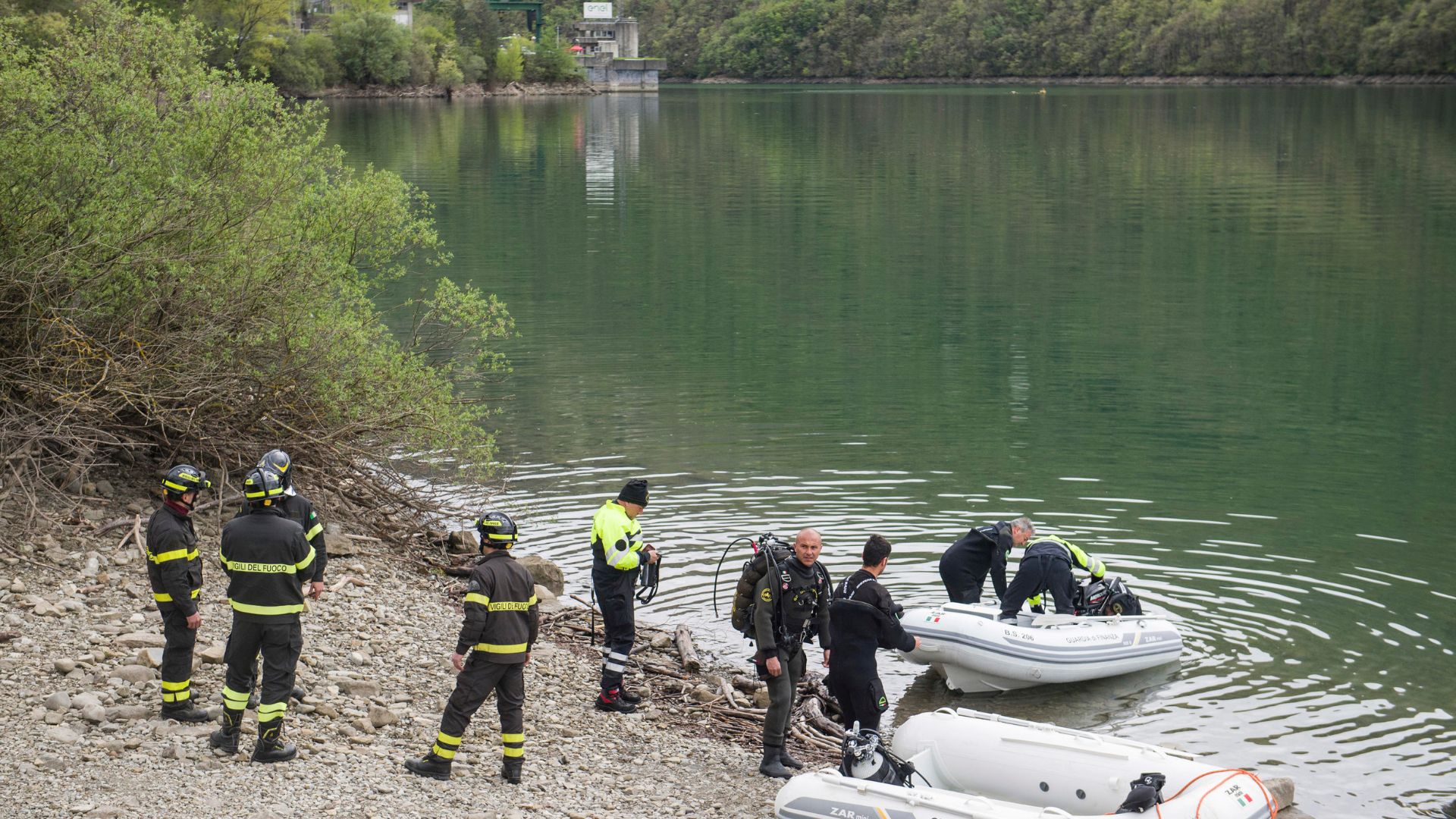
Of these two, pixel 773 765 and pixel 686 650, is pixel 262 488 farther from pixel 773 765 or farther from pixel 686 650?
pixel 686 650

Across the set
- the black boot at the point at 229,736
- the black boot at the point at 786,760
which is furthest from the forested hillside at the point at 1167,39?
the black boot at the point at 229,736

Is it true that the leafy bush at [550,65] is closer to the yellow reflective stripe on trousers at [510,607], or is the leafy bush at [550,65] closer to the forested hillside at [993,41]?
the forested hillside at [993,41]

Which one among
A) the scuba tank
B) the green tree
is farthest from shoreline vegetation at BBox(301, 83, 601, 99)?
the scuba tank

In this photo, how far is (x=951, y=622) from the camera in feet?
41.8

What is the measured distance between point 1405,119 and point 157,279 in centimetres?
8573

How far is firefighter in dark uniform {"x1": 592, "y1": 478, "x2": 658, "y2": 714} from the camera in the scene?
10820mm

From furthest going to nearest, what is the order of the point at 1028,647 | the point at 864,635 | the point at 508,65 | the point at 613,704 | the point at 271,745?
the point at 508,65, the point at 1028,647, the point at 613,704, the point at 864,635, the point at 271,745

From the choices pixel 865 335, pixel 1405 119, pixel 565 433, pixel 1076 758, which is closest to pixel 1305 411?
pixel 865 335

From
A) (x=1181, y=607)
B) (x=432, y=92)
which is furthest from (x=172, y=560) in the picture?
(x=432, y=92)

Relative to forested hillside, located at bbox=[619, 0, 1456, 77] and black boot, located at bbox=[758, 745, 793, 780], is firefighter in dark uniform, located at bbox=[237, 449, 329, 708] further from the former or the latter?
forested hillside, located at bbox=[619, 0, 1456, 77]

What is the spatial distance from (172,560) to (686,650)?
5.00m

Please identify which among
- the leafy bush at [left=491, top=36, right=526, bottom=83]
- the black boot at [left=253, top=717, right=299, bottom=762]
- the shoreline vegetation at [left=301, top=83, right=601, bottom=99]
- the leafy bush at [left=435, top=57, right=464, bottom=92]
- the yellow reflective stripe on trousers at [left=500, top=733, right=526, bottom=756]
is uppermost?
the leafy bush at [left=491, top=36, right=526, bottom=83]

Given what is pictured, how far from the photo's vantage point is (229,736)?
903cm

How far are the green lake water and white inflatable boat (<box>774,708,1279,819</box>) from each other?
7.33 feet
